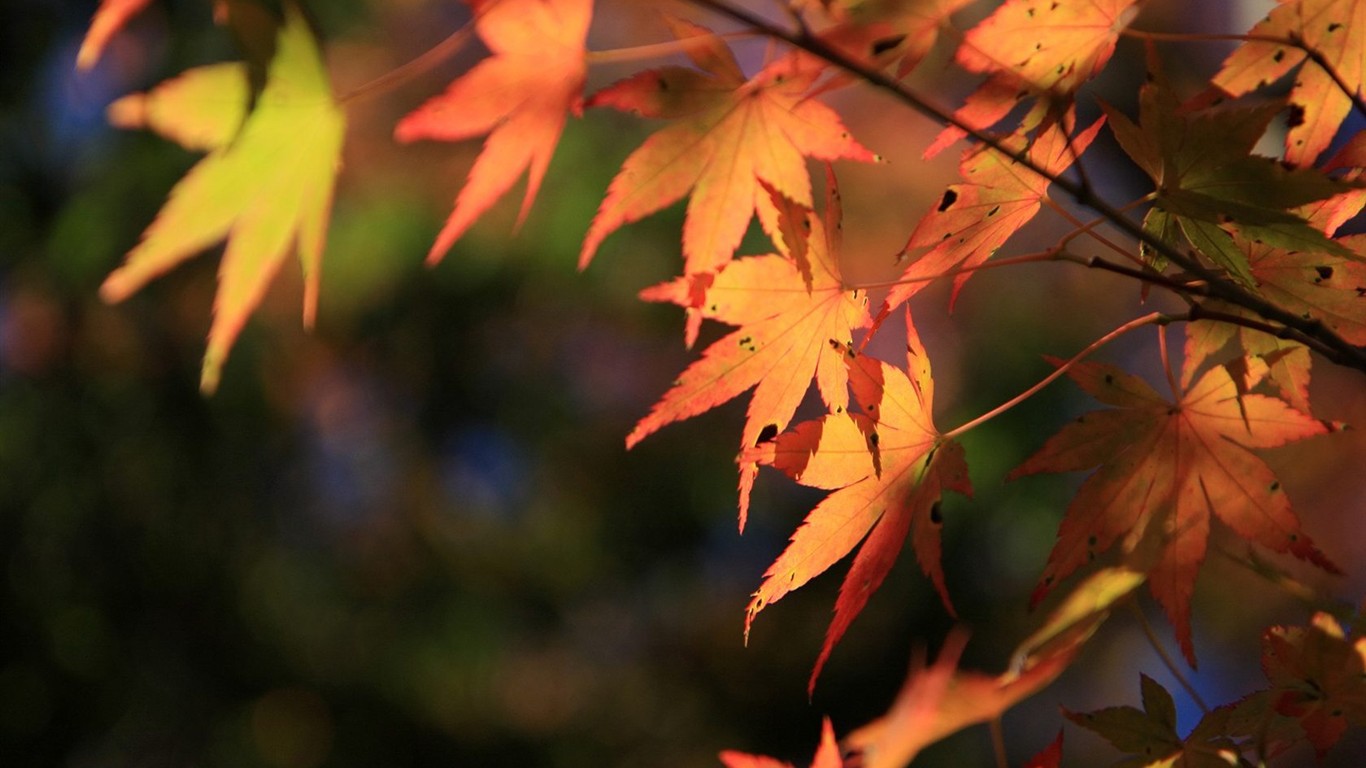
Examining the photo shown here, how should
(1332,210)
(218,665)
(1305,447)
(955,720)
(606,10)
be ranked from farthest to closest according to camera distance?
1. (218,665)
2. (606,10)
3. (1305,447)
4. (1332,210)
5. (955,720)

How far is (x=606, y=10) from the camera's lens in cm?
322

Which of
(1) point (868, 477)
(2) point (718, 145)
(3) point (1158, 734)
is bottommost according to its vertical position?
(3) point (1158, 734)

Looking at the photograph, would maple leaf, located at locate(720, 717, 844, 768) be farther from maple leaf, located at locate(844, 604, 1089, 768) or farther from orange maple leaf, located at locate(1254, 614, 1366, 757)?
orange maple leaf, located at locate(1254, 614, 1366, 757)

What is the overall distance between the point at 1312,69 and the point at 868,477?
286mm

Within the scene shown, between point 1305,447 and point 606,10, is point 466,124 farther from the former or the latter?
point 606,10

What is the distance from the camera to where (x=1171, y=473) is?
49 cm

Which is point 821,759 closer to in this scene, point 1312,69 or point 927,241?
point 927,241

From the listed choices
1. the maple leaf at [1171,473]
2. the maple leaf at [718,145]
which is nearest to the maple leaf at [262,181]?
the maple leaf at [718,145]

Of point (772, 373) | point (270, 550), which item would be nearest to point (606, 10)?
point (270, 550)

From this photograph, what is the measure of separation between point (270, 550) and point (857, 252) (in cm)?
218

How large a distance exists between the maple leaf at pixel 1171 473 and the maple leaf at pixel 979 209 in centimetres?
7

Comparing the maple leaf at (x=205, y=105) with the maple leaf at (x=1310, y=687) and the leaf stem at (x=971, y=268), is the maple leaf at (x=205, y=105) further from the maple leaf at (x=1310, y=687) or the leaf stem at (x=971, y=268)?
the maple leaf at (x=1310, y=687)

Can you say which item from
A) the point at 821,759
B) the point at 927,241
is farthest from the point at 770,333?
the point at 821,759

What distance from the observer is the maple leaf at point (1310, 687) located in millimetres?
398
